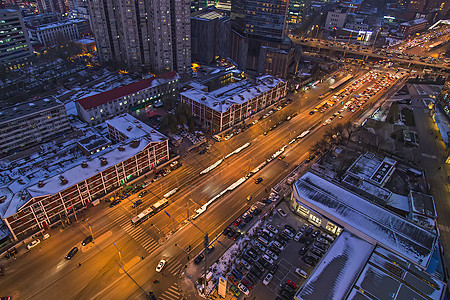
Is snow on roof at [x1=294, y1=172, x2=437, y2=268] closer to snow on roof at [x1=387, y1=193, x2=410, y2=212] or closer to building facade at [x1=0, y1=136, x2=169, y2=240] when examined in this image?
snow on roof at [x1=387, y1=193, x2=410, y2=212]

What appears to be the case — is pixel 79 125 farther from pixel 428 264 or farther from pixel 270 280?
pixel 428 264

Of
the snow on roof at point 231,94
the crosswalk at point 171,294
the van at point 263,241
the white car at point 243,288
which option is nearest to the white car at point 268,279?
the white car at point 243,288

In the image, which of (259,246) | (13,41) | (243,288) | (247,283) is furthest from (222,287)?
(13,41)

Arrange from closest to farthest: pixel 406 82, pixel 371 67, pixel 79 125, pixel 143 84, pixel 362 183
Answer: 1. pixel 362 183
2. pixel 79 125
3. pixel 143 84
4. pixel 406 82
5. pixel 371 67

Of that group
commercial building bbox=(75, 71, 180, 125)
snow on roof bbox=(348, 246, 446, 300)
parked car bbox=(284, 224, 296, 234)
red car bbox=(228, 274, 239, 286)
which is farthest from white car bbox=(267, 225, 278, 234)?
commercial building bbox=(75, 71, 180, 125)

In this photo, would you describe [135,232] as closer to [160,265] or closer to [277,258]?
[160,265]

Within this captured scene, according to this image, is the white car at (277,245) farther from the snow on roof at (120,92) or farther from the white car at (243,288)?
the snow on roof at (120,92)

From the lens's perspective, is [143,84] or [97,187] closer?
[97,187]

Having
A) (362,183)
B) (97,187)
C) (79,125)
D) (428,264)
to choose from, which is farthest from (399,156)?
(79,125)
